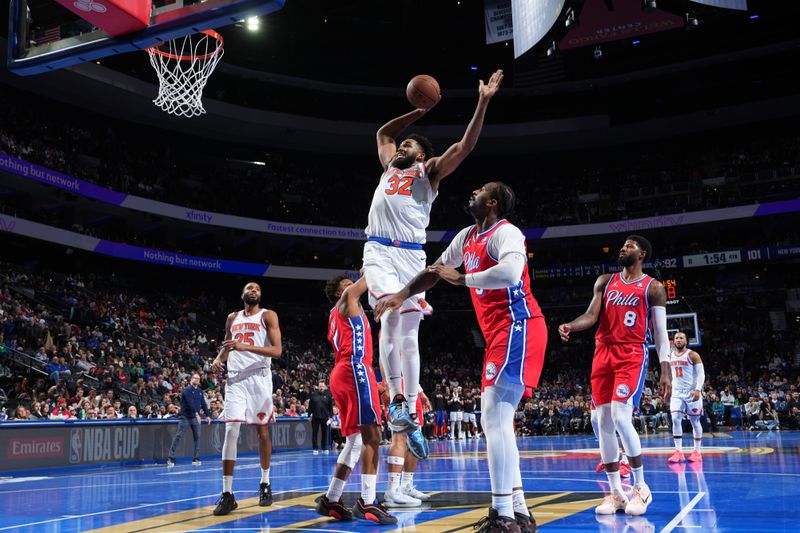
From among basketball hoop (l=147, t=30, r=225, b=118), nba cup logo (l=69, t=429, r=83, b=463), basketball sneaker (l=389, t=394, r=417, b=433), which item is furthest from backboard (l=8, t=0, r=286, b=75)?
nba cup logo (l=69, t=429, r=83, b=463)

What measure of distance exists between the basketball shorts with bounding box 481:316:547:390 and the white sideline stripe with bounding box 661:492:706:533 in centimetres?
147

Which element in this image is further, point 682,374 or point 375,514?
point 682,374

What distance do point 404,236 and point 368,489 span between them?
2.16 m

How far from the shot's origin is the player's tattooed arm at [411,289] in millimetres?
4852

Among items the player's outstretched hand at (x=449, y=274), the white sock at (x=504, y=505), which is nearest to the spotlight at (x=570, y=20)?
the player's outstretched hand at (x=449, y=274)

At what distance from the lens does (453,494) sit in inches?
312

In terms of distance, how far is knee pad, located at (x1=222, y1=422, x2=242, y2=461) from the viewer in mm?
7293

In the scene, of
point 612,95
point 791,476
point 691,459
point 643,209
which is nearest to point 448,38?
point 612,95

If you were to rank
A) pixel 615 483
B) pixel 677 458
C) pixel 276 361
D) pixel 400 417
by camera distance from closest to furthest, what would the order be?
pixel 400 417 → pixel 615 483 → pixel 677 458 → pixel 276 361

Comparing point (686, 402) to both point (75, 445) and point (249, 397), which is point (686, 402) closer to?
point (249, 397)

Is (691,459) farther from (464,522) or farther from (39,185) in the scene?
(39,185)

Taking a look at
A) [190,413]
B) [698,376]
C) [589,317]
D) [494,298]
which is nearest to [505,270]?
[494,298]

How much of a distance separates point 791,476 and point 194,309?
27.8 m

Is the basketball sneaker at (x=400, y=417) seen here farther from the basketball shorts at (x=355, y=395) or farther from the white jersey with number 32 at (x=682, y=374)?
the white jersey with number 32 at (x=682, y=374)
